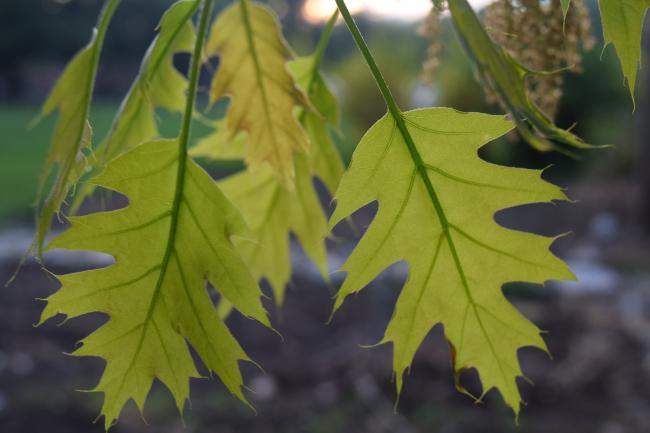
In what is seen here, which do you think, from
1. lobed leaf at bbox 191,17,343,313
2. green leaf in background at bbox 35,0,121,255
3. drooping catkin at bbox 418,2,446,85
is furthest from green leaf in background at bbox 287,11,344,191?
green leaf in background at bbox 35,0,121,255

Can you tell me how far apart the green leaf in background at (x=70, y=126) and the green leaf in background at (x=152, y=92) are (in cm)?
4

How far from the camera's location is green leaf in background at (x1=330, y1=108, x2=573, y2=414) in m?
0.57

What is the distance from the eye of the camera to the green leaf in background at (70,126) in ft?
1.75

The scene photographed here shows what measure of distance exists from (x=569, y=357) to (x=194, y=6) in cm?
264

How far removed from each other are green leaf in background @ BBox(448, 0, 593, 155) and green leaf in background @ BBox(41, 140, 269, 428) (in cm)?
25

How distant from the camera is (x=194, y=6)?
25.1 inches

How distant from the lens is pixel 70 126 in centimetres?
58

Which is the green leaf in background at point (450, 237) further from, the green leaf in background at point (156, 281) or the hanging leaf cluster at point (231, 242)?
the green leaf in background at point (156, 281)

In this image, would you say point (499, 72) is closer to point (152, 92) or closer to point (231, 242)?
point (231, 242)

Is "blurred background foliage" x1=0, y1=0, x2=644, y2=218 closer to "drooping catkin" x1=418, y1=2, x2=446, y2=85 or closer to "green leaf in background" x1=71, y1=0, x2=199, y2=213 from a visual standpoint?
"drooping catkin" x1=418, y1=2, x2=446, y2=85

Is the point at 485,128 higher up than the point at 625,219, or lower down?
higher up

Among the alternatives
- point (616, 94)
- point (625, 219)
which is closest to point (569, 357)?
point (625, 219)

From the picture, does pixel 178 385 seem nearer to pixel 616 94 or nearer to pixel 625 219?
pixel 625 219

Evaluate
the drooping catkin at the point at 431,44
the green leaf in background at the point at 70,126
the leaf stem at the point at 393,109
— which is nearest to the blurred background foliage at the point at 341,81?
the drooping catkin at the point at 431,44
